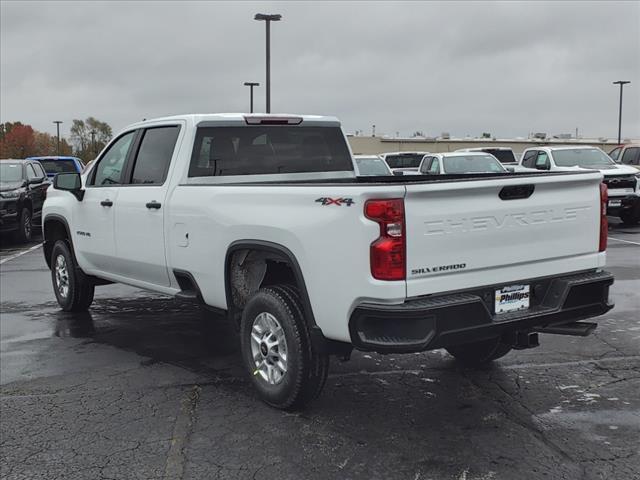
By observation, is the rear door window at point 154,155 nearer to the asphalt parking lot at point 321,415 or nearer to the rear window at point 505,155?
the asphalt parking lot at point 321,415

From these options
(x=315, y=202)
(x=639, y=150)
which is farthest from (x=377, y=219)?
(x=639, y=150)

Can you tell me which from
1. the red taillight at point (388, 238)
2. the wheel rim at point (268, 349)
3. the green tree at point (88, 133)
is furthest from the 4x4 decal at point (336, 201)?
the green tree at point (88, 133)

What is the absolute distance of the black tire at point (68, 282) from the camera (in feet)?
25.8

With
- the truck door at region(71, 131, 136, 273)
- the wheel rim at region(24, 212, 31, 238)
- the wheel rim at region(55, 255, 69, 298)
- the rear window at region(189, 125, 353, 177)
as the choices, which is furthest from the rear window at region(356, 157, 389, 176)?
the rear window at region(189, 125, 353, 177)

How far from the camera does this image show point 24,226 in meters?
16.2

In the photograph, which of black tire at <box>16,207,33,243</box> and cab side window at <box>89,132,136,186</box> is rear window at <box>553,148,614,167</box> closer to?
black tire at <box>16,207,33,243</box>

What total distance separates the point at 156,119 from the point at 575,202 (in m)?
3.68

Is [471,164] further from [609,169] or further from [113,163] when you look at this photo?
[113,163]

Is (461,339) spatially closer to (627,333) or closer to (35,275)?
(627,333)

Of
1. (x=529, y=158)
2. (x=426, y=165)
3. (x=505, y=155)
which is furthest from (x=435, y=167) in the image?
(x=505, y=155)

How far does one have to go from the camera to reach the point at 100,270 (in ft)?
23.8

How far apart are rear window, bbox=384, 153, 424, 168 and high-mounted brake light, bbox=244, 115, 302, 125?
2797cm

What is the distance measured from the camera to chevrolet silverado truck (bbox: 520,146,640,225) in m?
18.0

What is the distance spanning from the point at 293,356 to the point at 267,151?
7.48ft
